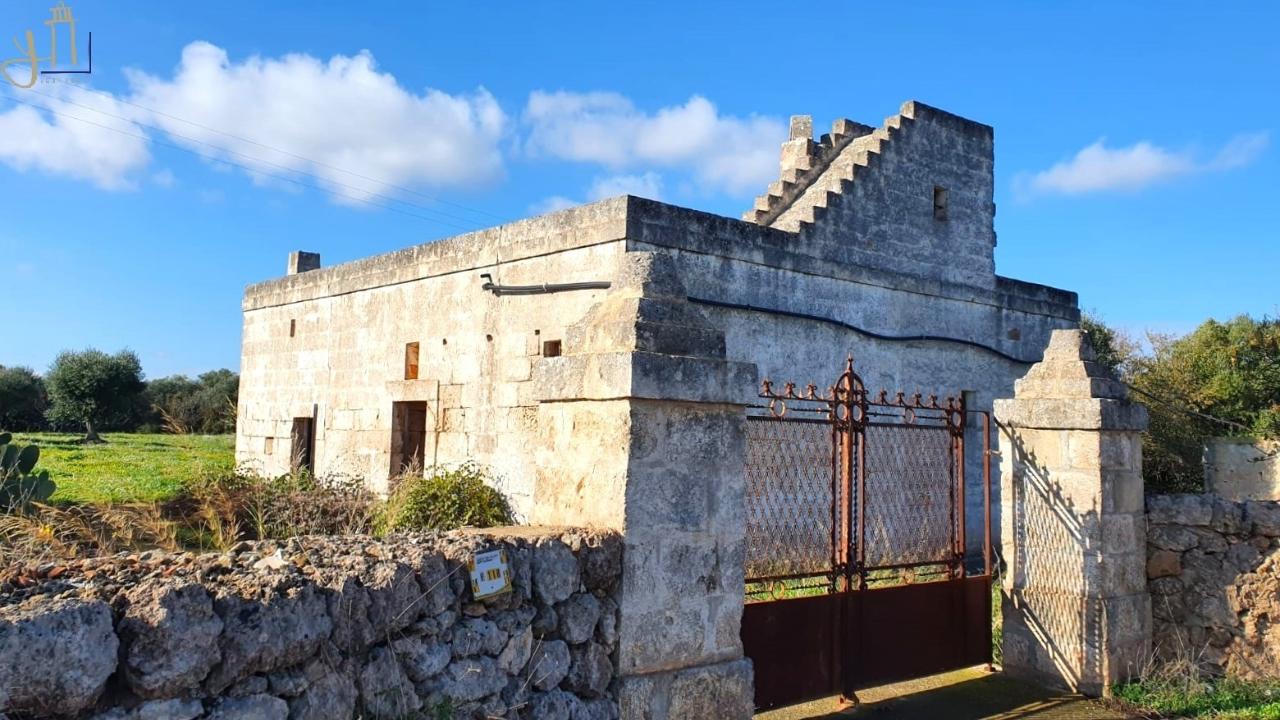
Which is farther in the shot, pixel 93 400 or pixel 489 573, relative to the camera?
pixel 93 400

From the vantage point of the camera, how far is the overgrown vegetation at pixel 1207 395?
13.2 m

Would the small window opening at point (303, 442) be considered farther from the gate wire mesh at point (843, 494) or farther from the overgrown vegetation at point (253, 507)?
the gate wire mesh at point (843, 494)

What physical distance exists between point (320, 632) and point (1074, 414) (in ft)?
17.3

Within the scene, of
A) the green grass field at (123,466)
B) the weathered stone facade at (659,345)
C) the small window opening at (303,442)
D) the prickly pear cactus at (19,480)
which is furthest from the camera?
the small window opening at (303,442)

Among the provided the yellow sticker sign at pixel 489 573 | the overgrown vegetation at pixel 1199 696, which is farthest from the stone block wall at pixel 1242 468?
the yellow sticker sign at pixel 489 573

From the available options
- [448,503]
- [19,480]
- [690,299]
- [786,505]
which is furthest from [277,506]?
[786,505]

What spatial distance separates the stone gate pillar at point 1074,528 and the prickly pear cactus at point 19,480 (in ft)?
23.4

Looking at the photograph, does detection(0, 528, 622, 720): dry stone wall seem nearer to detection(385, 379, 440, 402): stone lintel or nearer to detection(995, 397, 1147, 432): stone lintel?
detection(995, 397, 1147, 432): stone lintel

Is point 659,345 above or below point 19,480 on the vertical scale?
above

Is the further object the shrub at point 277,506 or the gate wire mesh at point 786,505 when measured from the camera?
the gate wire mesh at point 786,505

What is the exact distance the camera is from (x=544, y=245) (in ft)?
34.4

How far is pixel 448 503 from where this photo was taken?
977 centimetres

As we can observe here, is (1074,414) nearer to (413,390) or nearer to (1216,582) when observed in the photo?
(1216,582)

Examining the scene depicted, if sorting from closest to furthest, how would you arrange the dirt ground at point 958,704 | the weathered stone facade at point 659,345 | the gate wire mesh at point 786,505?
the weathered stone facade at point 659,345, the dirt ground at point 958,704, the gate wire mesh at point 786,505
